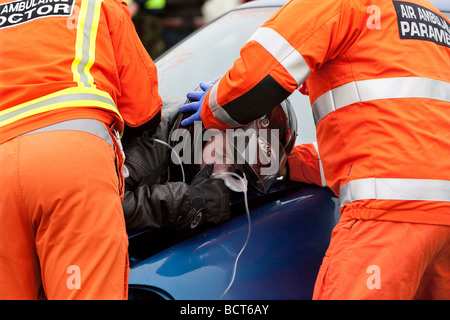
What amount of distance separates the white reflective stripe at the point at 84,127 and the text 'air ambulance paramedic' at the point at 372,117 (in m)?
0.44

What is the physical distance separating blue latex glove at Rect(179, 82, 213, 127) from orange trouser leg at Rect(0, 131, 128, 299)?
546mm

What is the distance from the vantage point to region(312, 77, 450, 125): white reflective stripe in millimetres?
2141

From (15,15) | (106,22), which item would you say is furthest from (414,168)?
(15,15)

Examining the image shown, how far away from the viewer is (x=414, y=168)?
2.10 metres

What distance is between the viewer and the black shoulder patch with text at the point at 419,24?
2.21 metres

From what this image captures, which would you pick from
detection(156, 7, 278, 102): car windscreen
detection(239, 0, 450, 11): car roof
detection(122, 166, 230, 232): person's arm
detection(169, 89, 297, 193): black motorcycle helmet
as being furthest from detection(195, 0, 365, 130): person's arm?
detection(239, 0, 450, 11): car roof

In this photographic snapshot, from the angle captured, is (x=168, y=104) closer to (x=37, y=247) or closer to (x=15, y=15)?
(x=15, y=15)

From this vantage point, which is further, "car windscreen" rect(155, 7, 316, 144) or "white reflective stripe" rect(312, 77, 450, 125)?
"car windscreen" rect(155, 7, 316, 144)

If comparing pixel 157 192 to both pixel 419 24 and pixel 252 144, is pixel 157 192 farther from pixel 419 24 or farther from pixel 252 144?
pixel 419 24

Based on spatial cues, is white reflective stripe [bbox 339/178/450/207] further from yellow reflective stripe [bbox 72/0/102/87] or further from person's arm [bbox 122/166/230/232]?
yellow reflective stripe [bbox 72/0/102/87]

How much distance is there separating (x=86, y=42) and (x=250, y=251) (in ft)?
2.94

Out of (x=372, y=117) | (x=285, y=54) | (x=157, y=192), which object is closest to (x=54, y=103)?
(x=157, y=192)

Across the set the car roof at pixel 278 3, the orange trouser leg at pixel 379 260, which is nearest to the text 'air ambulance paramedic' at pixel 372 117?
the orange trouser leg at pixel 379 260
